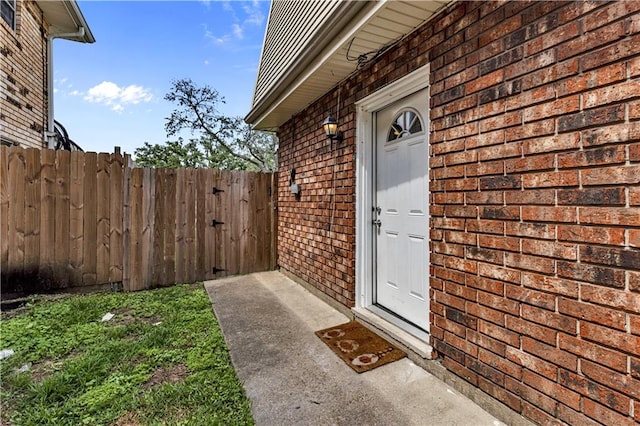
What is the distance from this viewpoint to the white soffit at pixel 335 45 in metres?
2.30

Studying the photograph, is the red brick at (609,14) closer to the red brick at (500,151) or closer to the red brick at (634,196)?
the red brick at (500,151)

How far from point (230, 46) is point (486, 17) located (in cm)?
890

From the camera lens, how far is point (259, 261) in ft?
18.6

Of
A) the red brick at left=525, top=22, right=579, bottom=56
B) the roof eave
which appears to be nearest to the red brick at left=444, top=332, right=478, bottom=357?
the red brick at left=525, top=22, right=579, bottom=56

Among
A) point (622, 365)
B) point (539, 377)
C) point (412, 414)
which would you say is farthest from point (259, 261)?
point (622, 365)

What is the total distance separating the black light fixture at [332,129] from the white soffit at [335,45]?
0.46 meters

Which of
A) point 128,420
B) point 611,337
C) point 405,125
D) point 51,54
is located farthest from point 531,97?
point 51,54

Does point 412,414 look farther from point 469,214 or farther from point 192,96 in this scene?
point 192,96

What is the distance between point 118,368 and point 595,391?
3.13 metres

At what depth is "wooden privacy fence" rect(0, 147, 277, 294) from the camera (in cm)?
402

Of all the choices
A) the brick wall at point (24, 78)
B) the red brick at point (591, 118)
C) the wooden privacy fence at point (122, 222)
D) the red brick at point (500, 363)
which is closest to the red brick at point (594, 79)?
the red brick at point (591, 118)

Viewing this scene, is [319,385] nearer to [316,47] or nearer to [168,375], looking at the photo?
[168,375]

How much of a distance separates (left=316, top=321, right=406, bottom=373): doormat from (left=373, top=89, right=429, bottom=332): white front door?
0.36 metres

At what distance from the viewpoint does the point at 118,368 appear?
98.3 inches
